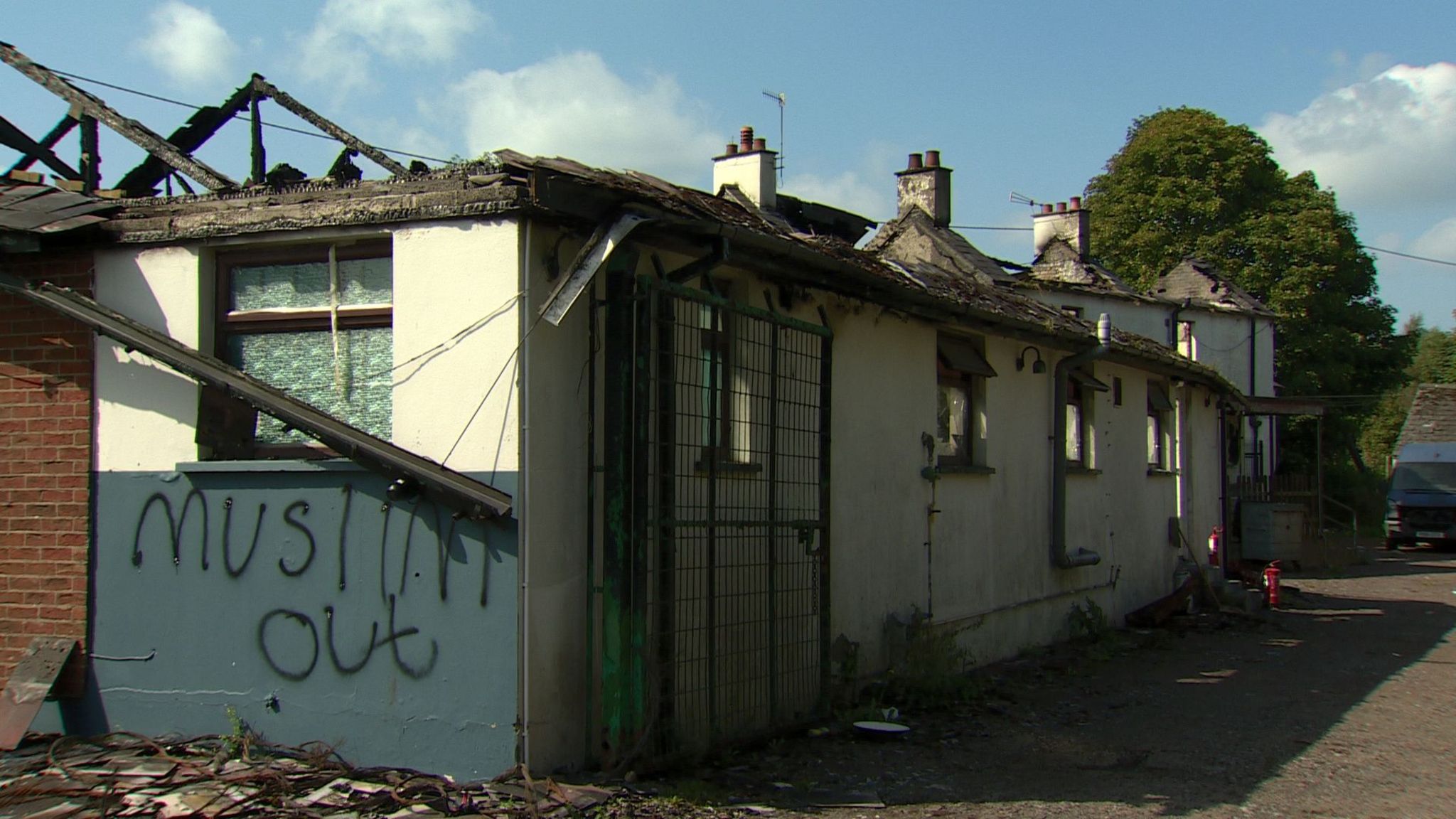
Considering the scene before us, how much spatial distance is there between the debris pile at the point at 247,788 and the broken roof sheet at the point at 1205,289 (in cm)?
3330

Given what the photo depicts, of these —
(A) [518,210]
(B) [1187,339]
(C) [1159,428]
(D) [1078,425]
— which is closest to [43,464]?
(A) [518,210]

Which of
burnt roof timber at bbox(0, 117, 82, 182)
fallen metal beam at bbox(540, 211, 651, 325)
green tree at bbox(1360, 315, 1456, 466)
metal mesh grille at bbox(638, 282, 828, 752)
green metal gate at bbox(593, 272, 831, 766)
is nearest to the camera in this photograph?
fallen metal beam at bbox(540, 211, 651, 325)

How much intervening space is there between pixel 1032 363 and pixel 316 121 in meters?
7.17

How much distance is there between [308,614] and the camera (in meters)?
6.55

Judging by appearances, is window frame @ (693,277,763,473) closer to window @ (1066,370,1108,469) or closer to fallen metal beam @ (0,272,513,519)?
fallen metal beam @ (0,272,513,519)

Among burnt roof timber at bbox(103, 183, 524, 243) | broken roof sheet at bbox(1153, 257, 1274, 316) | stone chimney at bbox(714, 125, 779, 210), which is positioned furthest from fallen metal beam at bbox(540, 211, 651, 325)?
broken roof sheet at bbox(1153, 257, 1274, 316)

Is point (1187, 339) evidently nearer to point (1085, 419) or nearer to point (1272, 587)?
point (1272, 587)

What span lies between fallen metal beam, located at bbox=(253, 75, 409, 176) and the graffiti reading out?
8.44 feet

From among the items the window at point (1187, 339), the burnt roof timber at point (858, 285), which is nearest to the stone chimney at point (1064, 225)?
the window at point (1187, 339)

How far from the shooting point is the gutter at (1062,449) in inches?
501

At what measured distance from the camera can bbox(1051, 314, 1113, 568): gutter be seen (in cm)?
1273

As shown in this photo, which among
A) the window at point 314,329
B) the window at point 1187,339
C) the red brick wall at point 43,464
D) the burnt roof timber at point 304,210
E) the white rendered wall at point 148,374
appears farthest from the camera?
the window at point 1187,339

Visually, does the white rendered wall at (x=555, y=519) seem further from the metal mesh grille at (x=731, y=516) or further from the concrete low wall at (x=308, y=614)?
the metal mesh grille at (x=731, y=516)

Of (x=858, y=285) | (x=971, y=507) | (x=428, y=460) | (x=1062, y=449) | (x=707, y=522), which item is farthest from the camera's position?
(x=1062, y=449)
